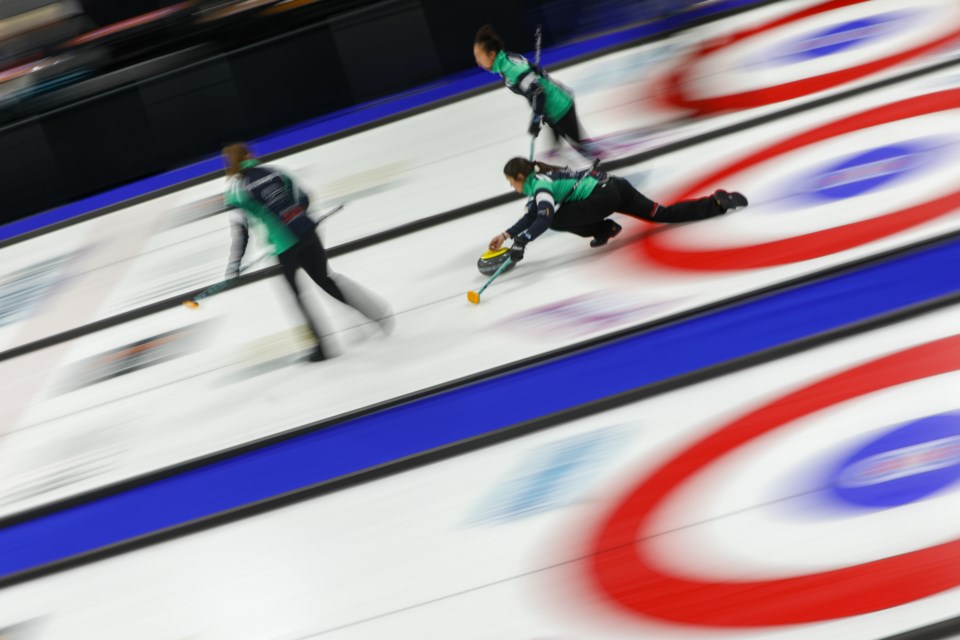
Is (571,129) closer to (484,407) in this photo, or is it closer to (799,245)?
(799,245)

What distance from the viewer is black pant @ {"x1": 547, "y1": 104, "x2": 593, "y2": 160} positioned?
20.8ft

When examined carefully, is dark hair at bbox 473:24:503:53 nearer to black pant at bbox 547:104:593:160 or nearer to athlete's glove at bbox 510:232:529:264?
black pant at bbox 547:104:593:160

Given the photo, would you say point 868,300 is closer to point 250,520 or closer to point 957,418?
point 957,418

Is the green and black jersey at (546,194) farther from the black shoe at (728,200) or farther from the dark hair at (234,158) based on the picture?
the dark hair at (234,158)

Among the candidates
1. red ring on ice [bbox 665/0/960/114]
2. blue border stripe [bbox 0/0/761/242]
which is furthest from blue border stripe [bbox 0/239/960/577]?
blue border stripe [bbox 0/0/761/242]

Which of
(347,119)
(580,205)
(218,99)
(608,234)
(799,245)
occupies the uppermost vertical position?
(218,99)

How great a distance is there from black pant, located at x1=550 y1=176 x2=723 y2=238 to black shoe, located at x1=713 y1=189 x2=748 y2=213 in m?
0.02

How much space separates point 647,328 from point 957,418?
158cm

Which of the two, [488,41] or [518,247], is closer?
[518,247]

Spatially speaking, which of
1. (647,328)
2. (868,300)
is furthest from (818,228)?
(647,328)

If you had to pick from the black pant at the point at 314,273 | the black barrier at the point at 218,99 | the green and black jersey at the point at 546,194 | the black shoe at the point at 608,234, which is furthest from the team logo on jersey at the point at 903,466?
the black barrier at the point at 218,99

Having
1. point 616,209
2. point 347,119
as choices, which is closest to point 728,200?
point 616,209

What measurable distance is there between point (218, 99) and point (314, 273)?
4904mm

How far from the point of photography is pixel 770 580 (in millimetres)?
3143
